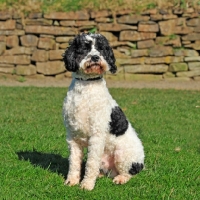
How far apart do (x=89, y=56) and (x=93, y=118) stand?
0.59 metres

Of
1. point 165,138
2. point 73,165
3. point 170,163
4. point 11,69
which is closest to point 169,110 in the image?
point 165,138

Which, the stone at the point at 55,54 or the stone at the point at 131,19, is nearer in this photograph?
the stone at the point at 55,54

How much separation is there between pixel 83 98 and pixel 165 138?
2.94 metres

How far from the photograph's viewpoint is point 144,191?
4.83 metres

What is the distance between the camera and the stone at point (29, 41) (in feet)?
52.6

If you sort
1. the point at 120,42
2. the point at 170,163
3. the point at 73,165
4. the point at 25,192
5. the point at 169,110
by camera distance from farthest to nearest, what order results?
1. the point at 120,42
2. the point at 169,110
3. the point at 170,163
4. the point at 73,165
5. the point at 25,192

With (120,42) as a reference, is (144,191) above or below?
above

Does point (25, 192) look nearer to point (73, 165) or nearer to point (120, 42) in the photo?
point (73, 165)

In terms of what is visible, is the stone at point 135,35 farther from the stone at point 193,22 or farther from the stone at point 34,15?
the stone at point 34,15

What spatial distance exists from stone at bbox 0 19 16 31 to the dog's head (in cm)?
1177

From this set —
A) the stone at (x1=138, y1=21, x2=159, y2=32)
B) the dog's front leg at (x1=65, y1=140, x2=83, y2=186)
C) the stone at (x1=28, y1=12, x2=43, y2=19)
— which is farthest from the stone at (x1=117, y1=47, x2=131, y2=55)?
the dog's front leg at (x1=65, y1=140, x2=83, y2=186)

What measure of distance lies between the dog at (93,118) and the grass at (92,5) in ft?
37.3

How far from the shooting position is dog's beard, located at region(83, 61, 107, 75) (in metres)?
4.67

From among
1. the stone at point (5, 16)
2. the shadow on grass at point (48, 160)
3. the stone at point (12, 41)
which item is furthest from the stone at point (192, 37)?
the shadow on grass at point (48, 160)
